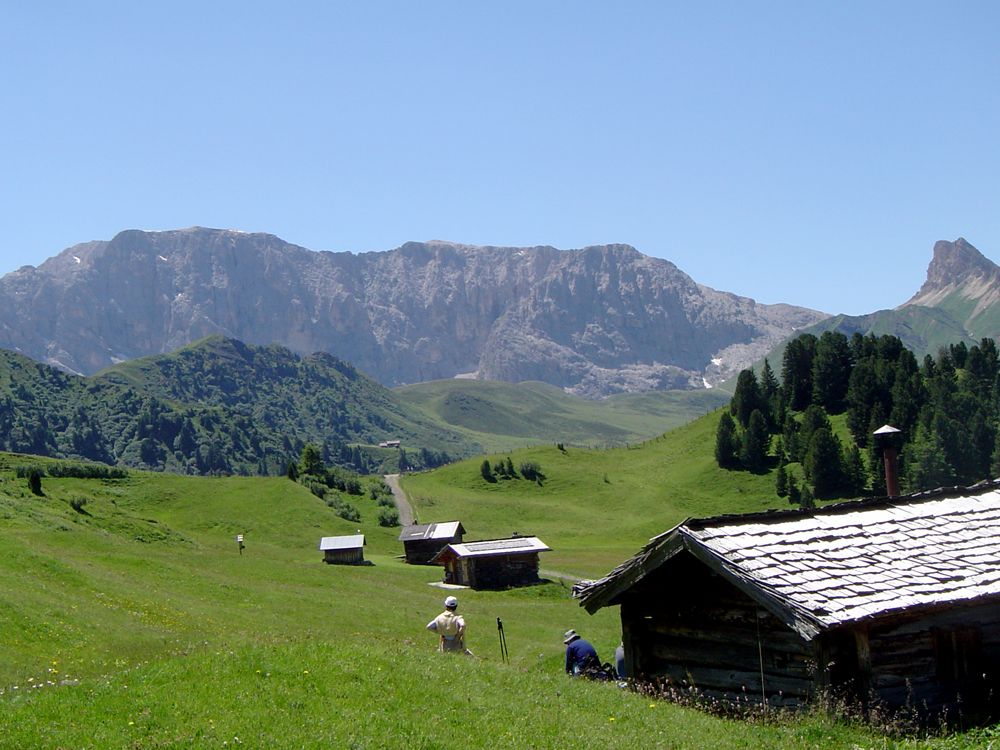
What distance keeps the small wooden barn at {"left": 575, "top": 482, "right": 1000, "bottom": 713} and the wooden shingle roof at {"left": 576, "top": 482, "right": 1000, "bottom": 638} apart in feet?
0.08

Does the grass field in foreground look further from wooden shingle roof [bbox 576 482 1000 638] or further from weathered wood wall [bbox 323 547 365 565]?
weathered wood wall [bbox 323 547 365 565]

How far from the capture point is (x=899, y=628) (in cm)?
1758

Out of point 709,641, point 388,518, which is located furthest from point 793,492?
point 709,641

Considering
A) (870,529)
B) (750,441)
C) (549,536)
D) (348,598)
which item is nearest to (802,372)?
(750,441)

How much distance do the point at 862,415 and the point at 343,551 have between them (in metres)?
89.5

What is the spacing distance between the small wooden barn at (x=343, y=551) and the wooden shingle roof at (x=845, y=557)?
7714 cm

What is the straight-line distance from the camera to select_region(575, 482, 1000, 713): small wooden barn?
1680cm

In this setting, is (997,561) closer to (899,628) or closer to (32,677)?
(899,628)

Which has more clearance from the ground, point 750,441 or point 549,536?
point 750,441

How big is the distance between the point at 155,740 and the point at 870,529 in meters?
12.9

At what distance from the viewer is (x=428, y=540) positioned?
10612 cm

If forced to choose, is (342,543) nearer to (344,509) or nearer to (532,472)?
(344,509)

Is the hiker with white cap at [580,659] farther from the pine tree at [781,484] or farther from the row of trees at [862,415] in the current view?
the pine tree at [781,484]

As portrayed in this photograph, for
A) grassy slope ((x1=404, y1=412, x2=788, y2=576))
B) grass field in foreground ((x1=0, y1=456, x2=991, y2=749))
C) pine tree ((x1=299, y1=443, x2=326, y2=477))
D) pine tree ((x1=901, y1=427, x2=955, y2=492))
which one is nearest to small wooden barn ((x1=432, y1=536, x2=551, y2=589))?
grassy slope ((x1=404, y1=412, x2=788, y2=576))
